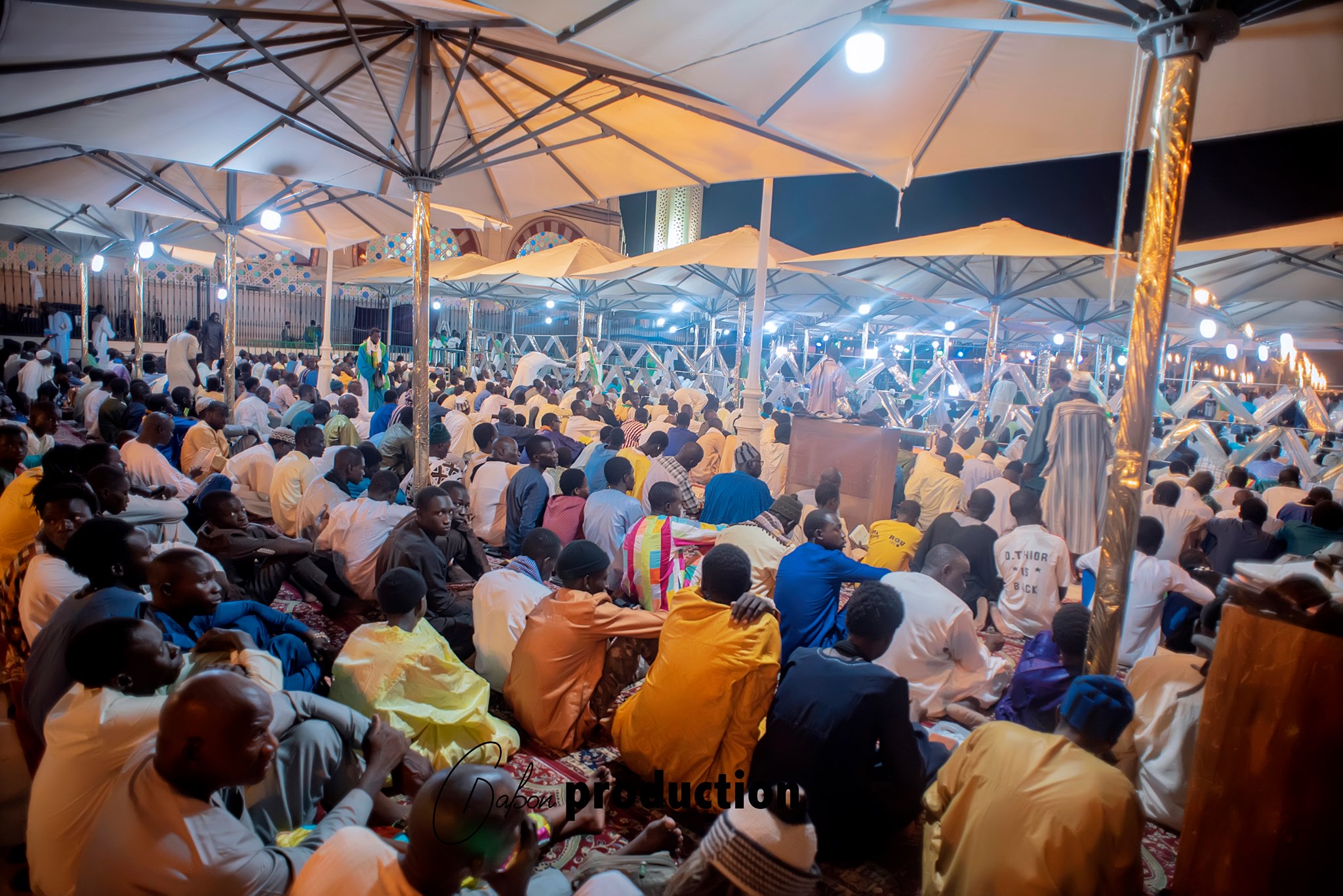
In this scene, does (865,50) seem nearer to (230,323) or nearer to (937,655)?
(937,655)

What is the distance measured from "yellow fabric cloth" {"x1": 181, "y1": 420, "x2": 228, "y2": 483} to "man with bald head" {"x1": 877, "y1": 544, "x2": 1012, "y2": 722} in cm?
611

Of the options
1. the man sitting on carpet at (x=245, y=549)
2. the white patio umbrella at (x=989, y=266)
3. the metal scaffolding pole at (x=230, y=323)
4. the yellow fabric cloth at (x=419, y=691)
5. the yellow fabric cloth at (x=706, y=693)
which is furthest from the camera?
the metal scaffolding pole at (x=230, y=323)

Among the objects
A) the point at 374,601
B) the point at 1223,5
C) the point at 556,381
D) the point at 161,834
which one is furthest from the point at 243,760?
the point at 556,381

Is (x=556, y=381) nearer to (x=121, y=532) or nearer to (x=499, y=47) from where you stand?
(x=499, y=47)

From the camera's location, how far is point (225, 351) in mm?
9102

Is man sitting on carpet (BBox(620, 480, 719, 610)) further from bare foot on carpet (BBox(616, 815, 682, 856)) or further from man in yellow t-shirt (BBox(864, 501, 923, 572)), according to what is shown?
bare foot on carpet (BBox(616, 815, 682, 856))

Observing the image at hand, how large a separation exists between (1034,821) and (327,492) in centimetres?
504

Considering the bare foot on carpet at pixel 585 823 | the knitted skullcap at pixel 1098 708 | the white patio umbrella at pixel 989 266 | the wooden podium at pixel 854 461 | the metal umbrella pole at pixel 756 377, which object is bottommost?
the bare foot on carpet at pixel 585 823

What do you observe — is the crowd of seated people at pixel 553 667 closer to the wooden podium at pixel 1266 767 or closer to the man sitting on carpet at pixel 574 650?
the man sitting on carpet at pixel 574 650

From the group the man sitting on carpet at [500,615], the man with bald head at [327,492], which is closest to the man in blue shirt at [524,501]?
the man with bald head at [327,492]

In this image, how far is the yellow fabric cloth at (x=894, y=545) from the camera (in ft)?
17.2

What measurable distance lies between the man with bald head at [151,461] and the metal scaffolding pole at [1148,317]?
614cm

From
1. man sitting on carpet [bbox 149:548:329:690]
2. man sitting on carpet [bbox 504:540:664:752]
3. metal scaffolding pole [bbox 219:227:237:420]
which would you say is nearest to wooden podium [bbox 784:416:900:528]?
man sitting on carpet [bbox 504:540:664:752]

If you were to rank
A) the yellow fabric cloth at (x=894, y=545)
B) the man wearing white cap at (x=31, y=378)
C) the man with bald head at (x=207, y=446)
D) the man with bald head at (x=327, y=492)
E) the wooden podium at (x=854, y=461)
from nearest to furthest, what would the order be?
the yellow fabric cloth at (x=894, y=545) < the man with bald head at (x=327, y=492) < the wooden podium at (x=854, y=461) < the man with bald head at (x=207, y=446) < the man wearing white cap at (x=31, y=378)
